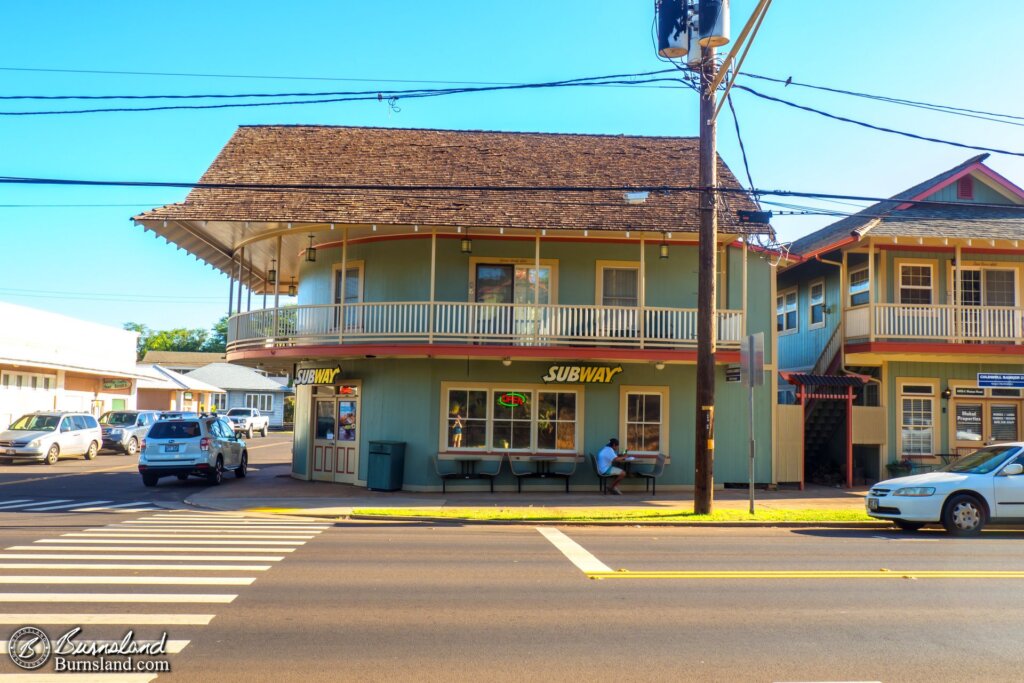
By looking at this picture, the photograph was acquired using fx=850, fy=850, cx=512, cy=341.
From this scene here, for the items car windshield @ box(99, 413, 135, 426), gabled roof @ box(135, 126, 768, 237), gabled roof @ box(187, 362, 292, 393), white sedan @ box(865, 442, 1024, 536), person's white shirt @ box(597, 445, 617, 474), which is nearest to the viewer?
white sedan @ box(865, 442, 1024, 536)

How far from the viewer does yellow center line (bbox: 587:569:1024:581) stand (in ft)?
31.0

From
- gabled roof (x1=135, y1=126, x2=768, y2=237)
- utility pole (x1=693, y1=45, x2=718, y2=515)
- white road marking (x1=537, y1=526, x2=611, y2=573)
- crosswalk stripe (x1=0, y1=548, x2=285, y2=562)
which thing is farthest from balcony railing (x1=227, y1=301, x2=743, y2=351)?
crosswalk stripe (x1=0, y1=548, x2=285, y2=562)

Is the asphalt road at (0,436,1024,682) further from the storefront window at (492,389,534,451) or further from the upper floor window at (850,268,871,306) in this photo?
the upper floor window at (850,268,871,306)

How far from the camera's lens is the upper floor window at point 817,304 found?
24.7m

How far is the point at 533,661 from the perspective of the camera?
6.11 m

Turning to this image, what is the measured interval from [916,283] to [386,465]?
14.8 meters

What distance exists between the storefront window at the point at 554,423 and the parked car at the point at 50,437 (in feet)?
59.5

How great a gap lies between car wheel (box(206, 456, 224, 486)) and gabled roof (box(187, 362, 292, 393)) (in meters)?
42.8

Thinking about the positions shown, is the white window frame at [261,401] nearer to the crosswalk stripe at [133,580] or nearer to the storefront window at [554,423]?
the storefront window at [554,423]

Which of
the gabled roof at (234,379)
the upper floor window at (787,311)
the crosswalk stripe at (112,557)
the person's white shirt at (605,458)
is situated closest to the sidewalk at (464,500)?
the person's white shirt at (605,458)

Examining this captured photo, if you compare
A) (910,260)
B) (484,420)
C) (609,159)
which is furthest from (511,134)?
(910,260)

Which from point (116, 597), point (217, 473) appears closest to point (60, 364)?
point (217, 473)

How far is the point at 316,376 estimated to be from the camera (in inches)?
845

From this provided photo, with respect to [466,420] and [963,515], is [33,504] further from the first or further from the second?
[963,515]
